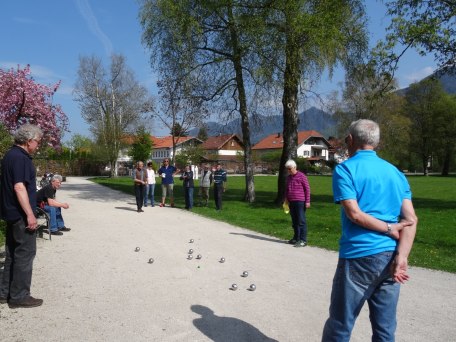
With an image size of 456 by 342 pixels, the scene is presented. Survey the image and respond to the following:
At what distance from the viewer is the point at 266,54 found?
660 inches

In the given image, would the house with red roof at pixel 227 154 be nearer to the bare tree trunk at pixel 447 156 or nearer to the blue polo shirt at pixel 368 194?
the bare tree trunk at pixel 447 156

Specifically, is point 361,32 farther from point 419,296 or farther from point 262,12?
point 419,296

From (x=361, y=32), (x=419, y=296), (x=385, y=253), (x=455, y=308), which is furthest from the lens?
(x=361, y=32)

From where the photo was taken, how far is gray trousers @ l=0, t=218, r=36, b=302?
502cm

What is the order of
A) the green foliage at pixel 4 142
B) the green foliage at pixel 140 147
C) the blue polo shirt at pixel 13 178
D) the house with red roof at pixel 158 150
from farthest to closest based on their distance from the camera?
the house with red roof at pixel 158 150, the green foliage at pixel 140 147, the green foliage at pixel 4 142, the blue polo shirt at pixel 13 178

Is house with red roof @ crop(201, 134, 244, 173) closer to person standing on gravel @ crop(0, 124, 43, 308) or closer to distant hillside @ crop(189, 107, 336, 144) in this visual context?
distant hillside @ crop(189, 107, 336, 144)

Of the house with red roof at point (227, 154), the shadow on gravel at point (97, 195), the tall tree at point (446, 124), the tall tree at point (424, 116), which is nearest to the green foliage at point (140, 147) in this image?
the house with red roof at point (227, 154)

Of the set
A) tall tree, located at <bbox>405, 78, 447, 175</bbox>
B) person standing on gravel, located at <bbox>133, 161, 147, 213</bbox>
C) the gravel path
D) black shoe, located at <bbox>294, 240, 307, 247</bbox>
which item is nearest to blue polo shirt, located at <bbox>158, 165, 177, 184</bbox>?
person standing on gravel, located at <bbox>133, 161, 147, 213</bbox>

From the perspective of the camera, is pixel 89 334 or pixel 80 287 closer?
pixel 89 334

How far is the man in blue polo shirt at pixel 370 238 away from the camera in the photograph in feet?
10.1

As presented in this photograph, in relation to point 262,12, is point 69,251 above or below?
below

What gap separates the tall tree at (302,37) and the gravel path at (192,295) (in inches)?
354

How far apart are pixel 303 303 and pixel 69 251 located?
17.0ft

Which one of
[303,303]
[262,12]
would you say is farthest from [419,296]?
[262,12]
